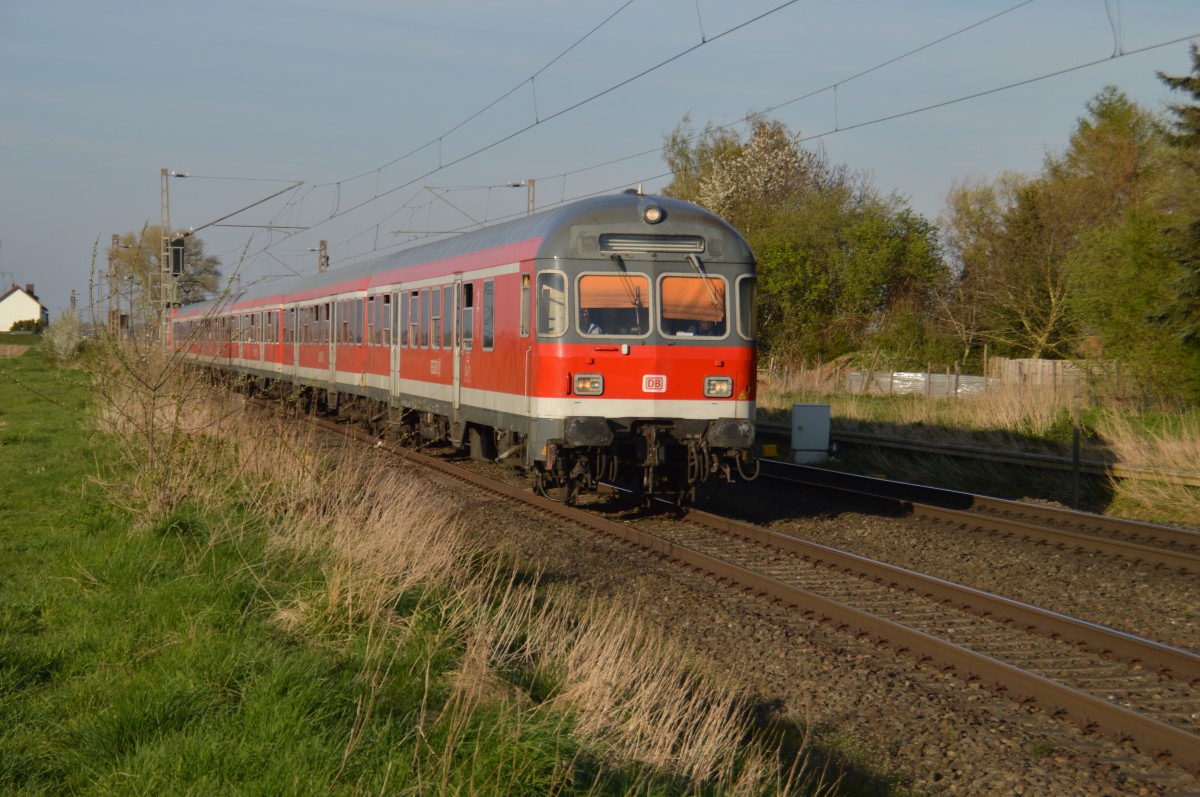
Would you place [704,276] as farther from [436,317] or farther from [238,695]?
[238,695]

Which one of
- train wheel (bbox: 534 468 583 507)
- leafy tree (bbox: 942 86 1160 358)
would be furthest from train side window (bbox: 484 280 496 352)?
leafy tree (bbox: 942 86 1160 358)

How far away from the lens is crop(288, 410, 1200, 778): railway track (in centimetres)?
628

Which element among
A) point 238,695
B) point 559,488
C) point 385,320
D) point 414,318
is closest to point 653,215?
point 559,488

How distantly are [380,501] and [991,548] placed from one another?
5.84 m

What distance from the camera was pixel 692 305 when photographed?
40.7ft

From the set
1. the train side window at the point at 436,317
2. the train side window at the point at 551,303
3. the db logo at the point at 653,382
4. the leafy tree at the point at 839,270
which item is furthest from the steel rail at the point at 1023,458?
the leafy tree at the point at 839,270

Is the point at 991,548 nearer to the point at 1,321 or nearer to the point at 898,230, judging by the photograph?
the point at 898,230

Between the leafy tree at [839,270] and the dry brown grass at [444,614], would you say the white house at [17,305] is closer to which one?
the leafy tree at [839,270]

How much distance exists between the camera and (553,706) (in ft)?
17.6

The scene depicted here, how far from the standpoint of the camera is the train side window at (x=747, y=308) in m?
12.4

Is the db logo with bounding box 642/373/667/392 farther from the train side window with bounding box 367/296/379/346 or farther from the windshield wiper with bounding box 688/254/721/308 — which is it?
the train side window with bounding box 367/296/379/346

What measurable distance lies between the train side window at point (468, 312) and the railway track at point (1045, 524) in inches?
189

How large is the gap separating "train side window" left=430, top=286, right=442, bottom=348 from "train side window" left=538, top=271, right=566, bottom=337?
4.60 meters

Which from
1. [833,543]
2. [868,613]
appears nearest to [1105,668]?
[868,613]
